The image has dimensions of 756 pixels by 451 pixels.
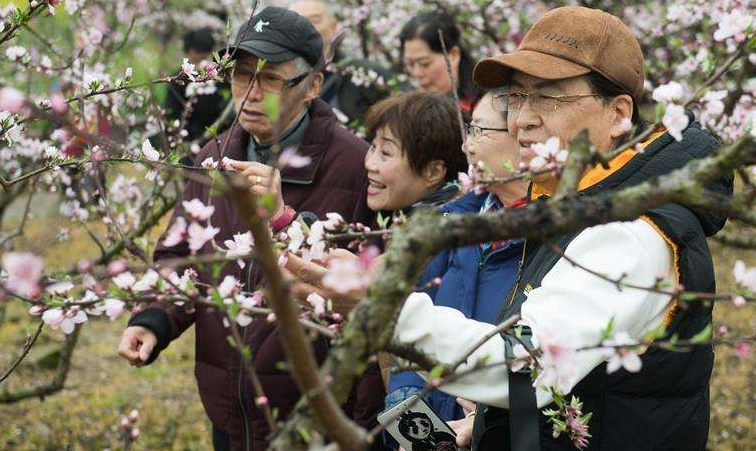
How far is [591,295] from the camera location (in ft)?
5.60

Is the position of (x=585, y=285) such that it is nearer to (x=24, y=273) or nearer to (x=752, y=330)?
(x=24, y=273)

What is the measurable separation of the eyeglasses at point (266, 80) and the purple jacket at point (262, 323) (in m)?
0.20

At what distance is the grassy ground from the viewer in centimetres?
554

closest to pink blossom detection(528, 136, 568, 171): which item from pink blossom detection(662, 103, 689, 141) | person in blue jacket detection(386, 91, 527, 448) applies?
pink blossom detection(662, 103, 689, 141)

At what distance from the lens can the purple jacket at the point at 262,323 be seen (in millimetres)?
2932

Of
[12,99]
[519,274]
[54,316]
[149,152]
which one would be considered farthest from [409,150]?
[12,99]

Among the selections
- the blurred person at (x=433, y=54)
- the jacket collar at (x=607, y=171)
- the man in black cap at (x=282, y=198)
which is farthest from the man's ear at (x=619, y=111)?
the blurred person at (x=433, y=54)

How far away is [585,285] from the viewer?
172 centimetres

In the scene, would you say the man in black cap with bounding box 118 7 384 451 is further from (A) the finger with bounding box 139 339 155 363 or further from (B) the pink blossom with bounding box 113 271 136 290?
(B) the pink blossom with bounding box 113 271 136 290


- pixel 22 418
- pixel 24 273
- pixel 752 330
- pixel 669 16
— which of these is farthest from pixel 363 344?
pixel 752 330

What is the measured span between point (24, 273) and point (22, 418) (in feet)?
18.0

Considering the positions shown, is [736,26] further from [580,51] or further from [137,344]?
[137,344]

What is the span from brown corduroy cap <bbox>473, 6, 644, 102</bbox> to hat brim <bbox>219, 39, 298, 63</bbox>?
112 cm

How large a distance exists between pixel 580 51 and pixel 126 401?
5212mm
